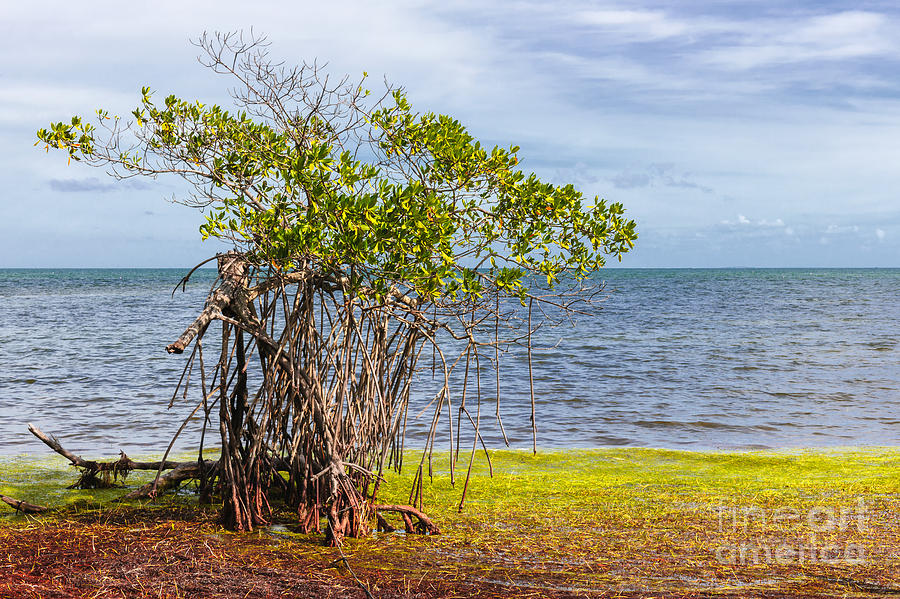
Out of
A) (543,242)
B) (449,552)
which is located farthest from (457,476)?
(543,242)

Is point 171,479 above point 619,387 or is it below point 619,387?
above

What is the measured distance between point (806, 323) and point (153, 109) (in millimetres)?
26875

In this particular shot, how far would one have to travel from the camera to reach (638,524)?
5918mm

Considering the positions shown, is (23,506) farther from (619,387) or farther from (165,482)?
(619,387)

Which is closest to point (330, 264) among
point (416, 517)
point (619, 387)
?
point (416, 517)

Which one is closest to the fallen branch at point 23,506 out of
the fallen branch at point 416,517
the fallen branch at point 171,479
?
the fallen branch at point 171,479

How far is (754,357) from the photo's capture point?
1872 centimetres

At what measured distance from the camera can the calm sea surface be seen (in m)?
10.2

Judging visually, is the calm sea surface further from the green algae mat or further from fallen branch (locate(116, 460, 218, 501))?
fallen branch (locate(116, 460, 218, 501))

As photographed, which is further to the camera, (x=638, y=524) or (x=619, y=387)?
(x=619, y=387)

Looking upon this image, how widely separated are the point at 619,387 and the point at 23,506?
10.4m

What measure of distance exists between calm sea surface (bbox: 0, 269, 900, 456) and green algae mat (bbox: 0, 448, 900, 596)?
4.49 feet

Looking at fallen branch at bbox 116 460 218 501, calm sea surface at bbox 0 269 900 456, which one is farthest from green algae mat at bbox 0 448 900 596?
calm sea surface at bbox 0 269 900 456

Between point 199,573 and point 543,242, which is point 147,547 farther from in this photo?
point 543,242
